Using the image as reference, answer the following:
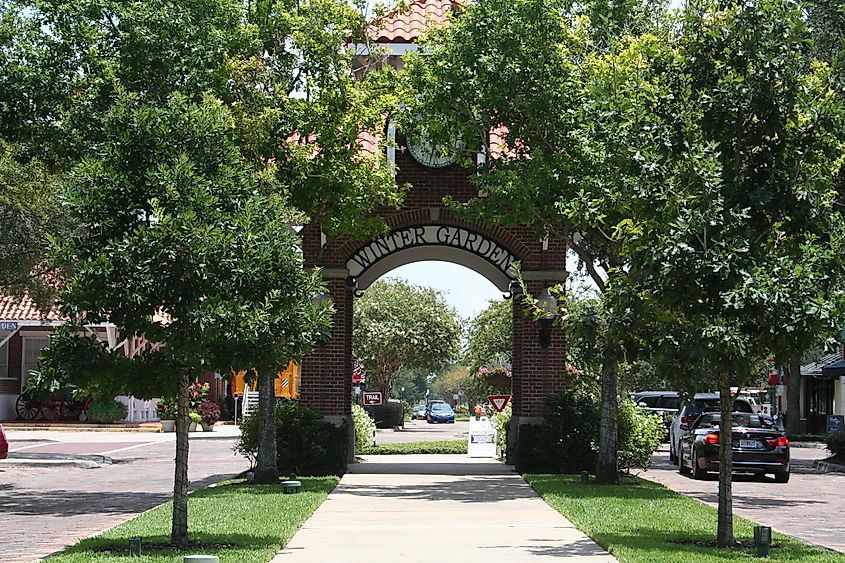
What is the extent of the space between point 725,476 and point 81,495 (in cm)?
1235

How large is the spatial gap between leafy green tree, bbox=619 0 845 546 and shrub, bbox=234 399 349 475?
11625mm

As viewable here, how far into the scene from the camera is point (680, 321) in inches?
523

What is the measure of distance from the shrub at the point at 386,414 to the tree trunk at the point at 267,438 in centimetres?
4013

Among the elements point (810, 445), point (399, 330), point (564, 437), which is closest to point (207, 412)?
point (399, 330)

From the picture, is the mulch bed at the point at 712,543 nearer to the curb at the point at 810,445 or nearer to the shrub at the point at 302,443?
the shrub at the point at 302,443

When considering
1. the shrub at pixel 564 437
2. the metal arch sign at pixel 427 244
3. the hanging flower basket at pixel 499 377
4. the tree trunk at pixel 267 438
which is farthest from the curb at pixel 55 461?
the hanging flower basket at pixel 499 377

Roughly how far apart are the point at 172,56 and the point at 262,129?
3433 mm

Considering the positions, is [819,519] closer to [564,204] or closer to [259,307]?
[564,204]

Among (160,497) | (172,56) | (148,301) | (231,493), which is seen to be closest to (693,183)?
(148,301)

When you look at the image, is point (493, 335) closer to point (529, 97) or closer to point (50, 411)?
point (50, 411)

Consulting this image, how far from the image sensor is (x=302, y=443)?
24234 mm

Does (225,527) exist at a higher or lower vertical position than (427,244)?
lower

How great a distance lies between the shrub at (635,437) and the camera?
24.8 m

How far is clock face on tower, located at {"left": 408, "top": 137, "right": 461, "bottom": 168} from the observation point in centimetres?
2338
